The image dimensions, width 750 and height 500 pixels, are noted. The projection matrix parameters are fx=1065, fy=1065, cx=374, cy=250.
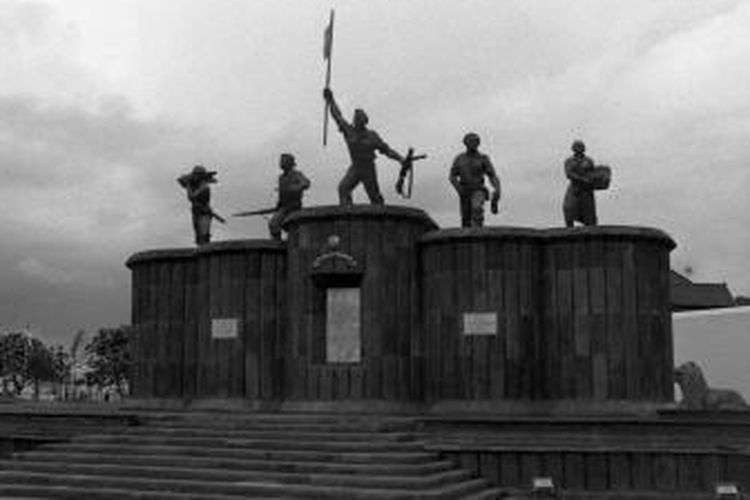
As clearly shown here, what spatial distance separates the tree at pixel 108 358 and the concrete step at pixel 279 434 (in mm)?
49788

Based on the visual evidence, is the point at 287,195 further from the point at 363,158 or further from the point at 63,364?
the point at 63,364

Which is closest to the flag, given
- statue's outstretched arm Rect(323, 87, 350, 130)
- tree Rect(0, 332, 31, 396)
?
statue's outstretched arm Rect(323, 87, 350, 130)

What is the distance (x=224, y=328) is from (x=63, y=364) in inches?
2875

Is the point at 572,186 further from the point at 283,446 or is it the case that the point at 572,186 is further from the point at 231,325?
the point at 283,446

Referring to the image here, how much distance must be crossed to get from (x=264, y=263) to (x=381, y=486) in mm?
7441

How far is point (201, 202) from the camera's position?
2128 cm

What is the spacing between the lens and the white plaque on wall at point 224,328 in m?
19.0

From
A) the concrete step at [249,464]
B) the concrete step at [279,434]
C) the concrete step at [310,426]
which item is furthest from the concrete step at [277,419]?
the concrete step at [249,464]

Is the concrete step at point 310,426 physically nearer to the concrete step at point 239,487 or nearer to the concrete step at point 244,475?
the concrete step at point 244,475

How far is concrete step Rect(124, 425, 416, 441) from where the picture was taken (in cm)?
1449

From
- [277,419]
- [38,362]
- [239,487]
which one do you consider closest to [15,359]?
[38,362]

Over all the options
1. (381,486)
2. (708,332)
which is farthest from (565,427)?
(708,332)

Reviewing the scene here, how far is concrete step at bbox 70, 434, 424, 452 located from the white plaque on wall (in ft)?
Answer: 12.5

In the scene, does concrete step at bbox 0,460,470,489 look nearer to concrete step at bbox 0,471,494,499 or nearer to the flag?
concrete step at bbox 0,471,494,499
